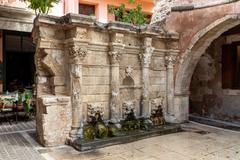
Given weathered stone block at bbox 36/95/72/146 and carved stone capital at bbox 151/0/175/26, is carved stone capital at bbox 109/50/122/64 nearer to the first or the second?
weathered stone block at bbox 36/95/72/146

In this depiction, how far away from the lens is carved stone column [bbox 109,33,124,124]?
6.13m

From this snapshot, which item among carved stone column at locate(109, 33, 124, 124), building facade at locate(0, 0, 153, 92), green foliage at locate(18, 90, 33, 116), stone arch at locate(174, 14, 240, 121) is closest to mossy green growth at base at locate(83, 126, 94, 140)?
carved stone column at locate(109, 33, 124, 124)

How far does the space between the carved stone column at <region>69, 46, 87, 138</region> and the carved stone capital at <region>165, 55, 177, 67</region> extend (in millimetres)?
2897

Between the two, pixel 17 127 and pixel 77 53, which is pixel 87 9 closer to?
pixel 17 127

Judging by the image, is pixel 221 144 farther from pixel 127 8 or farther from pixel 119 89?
pixel 127 8

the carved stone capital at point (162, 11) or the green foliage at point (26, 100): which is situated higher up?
the carved stone capital at point (162, 11)

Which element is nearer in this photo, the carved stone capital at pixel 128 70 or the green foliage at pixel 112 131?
the green foliage at pixel 112 131

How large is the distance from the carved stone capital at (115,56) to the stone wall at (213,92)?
432 cm

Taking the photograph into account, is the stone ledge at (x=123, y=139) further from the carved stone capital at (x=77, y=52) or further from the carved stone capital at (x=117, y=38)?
the carved stone capital at (x=117, y=38)

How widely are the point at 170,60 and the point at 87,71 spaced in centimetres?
284

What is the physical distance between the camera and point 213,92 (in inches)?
354

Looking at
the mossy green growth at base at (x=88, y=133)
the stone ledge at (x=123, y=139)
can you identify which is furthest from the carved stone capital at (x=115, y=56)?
the stone ledge at (x=123, y=139)

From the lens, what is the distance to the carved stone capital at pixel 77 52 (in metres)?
5.45

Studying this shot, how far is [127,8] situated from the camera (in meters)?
14.5
